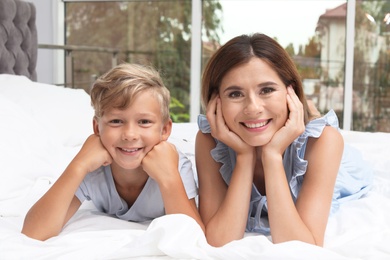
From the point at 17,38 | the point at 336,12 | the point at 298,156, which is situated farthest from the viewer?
the point at 336,12

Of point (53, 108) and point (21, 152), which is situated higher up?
point (53, 108)

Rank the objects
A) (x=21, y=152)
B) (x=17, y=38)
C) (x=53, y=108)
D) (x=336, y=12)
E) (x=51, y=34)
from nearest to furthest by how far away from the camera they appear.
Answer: (x=21, y=152), (x=53, y=108), (x=17, y=38), (x=336, y=12), (x=51, y=34)

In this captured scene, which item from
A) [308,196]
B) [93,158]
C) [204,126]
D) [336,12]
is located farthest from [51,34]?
[308,196]

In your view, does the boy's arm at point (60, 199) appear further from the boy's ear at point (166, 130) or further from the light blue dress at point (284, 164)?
the light blue dress at point (284, 164)

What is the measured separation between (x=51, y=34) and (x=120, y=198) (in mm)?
3813

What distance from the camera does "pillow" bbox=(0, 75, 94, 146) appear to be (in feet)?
8.62

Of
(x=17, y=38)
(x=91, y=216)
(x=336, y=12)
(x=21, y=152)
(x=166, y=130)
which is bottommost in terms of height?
(x=91, y=216)

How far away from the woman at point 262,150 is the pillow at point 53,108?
118 centimetres

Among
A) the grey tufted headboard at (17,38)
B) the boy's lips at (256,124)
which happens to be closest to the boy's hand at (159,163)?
the boy's lips at (256,124)

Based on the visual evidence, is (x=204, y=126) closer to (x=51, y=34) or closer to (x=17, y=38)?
(x=17, y=38)

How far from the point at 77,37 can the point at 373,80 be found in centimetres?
261

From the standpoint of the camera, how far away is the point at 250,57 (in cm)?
147

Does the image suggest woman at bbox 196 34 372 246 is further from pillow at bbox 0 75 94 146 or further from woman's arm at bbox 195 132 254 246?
pillow at bbox 0 75 94 146

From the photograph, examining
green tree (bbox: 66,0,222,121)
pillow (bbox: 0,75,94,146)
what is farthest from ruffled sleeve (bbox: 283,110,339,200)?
green tree (bbox: 66,0,222,121)
